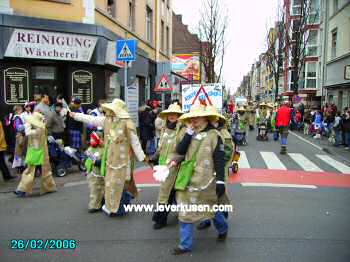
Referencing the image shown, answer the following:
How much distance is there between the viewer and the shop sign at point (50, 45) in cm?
1126

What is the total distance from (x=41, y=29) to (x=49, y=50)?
70 cm

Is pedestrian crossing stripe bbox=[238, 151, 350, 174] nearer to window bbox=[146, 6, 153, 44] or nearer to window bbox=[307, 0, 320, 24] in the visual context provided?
window bbox=[146, 6, 153, 44]

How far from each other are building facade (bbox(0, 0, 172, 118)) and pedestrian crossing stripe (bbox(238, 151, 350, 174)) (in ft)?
16.2

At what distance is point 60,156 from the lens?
8812 mm

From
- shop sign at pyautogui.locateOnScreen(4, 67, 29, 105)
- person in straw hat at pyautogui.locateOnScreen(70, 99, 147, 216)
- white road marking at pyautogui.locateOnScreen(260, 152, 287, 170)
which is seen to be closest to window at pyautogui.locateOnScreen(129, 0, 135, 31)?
shop sign at pyautogui.locateOnScreen(4, 67, 29, 105)

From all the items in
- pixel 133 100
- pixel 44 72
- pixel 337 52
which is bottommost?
pixel 133 100

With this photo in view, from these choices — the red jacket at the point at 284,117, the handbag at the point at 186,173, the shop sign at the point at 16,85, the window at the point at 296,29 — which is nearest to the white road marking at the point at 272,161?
the red jacket at the point at 284,117

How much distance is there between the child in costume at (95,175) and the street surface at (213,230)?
20 centimetres

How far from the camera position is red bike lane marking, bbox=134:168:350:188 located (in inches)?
328

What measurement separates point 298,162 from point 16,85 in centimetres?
922

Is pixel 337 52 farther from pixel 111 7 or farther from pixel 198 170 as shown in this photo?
pixel 198 170

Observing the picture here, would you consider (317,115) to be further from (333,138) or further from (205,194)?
(205,194)
